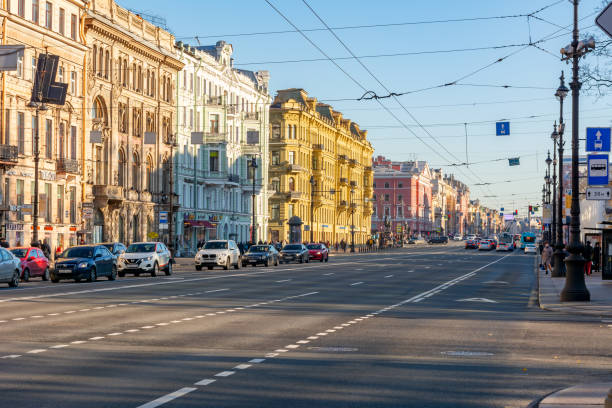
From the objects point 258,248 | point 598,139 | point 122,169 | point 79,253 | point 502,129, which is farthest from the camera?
point 122,169

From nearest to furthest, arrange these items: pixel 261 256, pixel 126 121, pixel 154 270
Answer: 1. pixel 154 270
2. pixel 261 256
3. pixel 126 121

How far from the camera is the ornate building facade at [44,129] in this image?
5312 centimetres

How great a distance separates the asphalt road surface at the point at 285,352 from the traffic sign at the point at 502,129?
23.5 meters

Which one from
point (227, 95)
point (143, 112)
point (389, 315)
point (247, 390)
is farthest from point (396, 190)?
point (247, 390)

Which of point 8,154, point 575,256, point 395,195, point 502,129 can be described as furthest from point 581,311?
point 395,195

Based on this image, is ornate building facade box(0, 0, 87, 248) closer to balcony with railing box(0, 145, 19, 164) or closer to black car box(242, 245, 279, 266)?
balcony with railing box(0, 145, 19, 164)

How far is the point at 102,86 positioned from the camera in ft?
213

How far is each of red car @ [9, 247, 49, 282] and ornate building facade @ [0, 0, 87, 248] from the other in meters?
8.21

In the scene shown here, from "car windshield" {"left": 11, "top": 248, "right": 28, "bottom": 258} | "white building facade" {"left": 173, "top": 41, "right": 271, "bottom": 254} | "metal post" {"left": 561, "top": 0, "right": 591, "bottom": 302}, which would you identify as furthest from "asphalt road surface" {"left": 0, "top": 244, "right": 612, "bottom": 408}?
"white building facade" {"left": 173, "top": 41, "right": 271, "bottom": 254}

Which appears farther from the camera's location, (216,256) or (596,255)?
(596,255)

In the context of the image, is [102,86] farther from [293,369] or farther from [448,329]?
[293,369]

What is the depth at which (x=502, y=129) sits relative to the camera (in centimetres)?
5000

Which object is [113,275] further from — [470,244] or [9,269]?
[470,244]

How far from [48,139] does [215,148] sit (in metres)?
29.3
